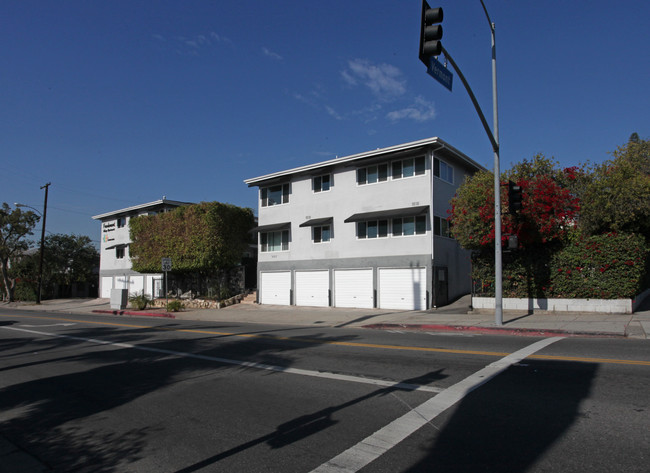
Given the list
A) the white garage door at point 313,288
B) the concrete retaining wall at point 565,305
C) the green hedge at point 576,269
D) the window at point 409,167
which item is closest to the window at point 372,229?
the window at point 409,167

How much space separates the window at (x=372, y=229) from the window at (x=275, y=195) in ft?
20.5

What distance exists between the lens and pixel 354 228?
Result: 86.0ft

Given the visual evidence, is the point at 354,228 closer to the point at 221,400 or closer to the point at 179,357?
the point at 179,357

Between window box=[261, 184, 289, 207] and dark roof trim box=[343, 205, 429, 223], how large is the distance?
6.16 m

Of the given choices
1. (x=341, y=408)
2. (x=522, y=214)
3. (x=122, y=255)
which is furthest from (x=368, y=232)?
(x=122, y=255)

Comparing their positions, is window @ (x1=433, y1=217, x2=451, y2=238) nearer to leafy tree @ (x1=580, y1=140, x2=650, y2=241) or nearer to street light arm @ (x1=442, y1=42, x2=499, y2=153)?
leafy tree @ (x1=580, y1=140, x2=650, y2=241)

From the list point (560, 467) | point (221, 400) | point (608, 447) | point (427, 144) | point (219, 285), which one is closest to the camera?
point (560, 467)

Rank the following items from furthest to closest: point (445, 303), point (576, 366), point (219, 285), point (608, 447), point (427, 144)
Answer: point (219, 285) → point (445, 303) → point (427, 144) → point (576, 366) → point (608, 447)

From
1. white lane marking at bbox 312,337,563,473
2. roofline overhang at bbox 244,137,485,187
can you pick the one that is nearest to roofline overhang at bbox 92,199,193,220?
roofline overhang at bbox 244,137,485,187

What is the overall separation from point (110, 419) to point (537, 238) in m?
16.0

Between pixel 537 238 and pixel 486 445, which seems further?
pixel 537 238

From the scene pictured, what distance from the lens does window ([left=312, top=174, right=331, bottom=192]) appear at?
91.6ft

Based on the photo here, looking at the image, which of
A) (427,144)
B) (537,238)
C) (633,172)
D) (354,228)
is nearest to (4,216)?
(354,228)

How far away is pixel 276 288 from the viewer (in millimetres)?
29828
